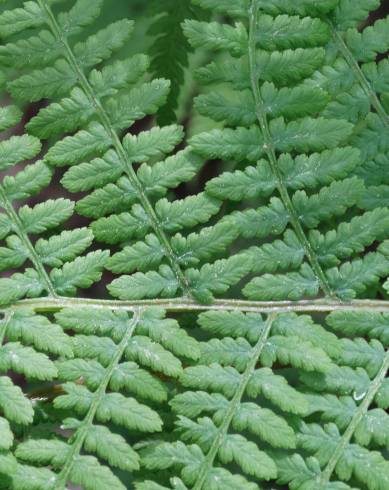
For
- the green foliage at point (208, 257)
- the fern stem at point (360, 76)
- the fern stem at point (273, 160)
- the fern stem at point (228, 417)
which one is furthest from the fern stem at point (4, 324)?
the fern stem at point (360, 76)

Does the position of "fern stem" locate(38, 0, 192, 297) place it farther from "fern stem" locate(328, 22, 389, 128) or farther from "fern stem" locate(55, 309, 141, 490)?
"fern stem" locate(328, 22, 389, 128)

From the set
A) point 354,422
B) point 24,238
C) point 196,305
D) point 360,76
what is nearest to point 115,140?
point 24,238

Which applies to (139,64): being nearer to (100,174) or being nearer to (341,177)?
(100,174)

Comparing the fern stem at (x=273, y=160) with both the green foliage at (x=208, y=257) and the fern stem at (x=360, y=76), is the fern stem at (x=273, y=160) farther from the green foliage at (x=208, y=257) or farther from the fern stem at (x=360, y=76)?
the fern stem at (x=360, y=76)

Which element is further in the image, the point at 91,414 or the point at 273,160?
the point at 273,160

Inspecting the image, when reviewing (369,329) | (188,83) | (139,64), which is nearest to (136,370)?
(369,329)

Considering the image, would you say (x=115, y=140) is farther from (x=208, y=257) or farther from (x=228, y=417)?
(x=228, y=417)

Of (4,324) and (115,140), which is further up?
(115,140)
